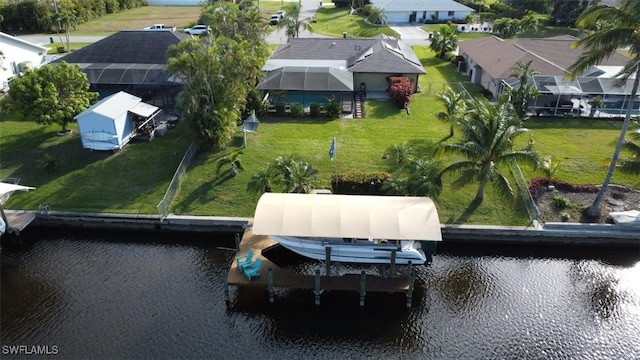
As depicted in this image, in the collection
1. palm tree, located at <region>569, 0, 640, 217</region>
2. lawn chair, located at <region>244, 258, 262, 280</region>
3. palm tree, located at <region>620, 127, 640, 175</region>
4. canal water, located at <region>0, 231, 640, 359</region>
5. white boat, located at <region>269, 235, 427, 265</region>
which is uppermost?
palm tree, located at <region>569, 0, 640, 217</region>

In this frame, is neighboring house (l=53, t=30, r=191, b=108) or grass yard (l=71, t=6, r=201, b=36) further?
grass yard (l=71, t=6, r=201, b=36)

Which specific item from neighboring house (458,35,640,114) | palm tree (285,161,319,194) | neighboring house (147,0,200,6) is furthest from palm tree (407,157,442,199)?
neighboring house (147,0,200,6)

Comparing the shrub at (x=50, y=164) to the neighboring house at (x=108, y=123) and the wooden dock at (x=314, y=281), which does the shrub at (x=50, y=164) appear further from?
the wooden dock at (x=314, y=281)

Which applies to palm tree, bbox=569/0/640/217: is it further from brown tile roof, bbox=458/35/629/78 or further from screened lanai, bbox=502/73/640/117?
brown tile roof, bbox=458/35/629/78

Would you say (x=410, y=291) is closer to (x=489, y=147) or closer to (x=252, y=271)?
(x=252, y=271)

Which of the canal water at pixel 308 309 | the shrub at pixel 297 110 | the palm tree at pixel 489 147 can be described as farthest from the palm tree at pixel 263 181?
the shrub at pixel 297 110

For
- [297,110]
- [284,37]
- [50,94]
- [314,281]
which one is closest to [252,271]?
[314,281]
